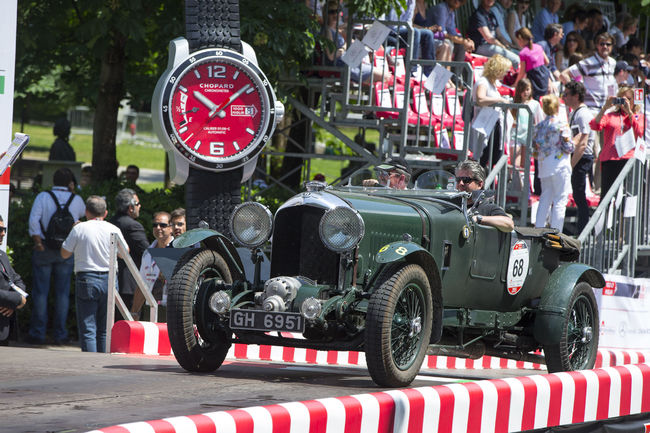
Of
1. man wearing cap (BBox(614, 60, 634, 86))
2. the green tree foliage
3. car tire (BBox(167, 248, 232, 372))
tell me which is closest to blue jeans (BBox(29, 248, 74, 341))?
the green tree foliage

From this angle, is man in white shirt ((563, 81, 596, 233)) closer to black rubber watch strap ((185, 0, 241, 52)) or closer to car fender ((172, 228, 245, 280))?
black rubber watch strap ((185, 0, 241, 52))

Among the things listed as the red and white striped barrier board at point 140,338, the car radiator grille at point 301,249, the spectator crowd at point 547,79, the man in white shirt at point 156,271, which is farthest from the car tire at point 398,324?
the spectator crowd at point 547,79

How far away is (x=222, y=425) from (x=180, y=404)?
45.2 inches

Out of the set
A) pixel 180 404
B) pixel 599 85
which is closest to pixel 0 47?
pixel 180 404

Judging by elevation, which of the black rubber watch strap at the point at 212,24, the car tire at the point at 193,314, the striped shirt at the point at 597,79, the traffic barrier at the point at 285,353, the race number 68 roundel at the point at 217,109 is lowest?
the traffic barrier at the point at 285,353

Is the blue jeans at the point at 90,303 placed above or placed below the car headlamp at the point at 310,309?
below

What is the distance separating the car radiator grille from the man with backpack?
5.87 meters

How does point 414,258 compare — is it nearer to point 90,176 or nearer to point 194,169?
point 194,169

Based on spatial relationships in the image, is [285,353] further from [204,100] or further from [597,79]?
[597,79]

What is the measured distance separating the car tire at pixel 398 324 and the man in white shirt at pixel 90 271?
480cm

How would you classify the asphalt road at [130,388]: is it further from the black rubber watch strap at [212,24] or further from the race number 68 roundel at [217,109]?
the black rubber watch strap at [212,24]

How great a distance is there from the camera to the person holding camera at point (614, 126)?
13.4 meters

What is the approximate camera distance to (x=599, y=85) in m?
16.4

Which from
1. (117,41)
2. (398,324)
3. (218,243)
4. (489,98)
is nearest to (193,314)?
(218,243)
